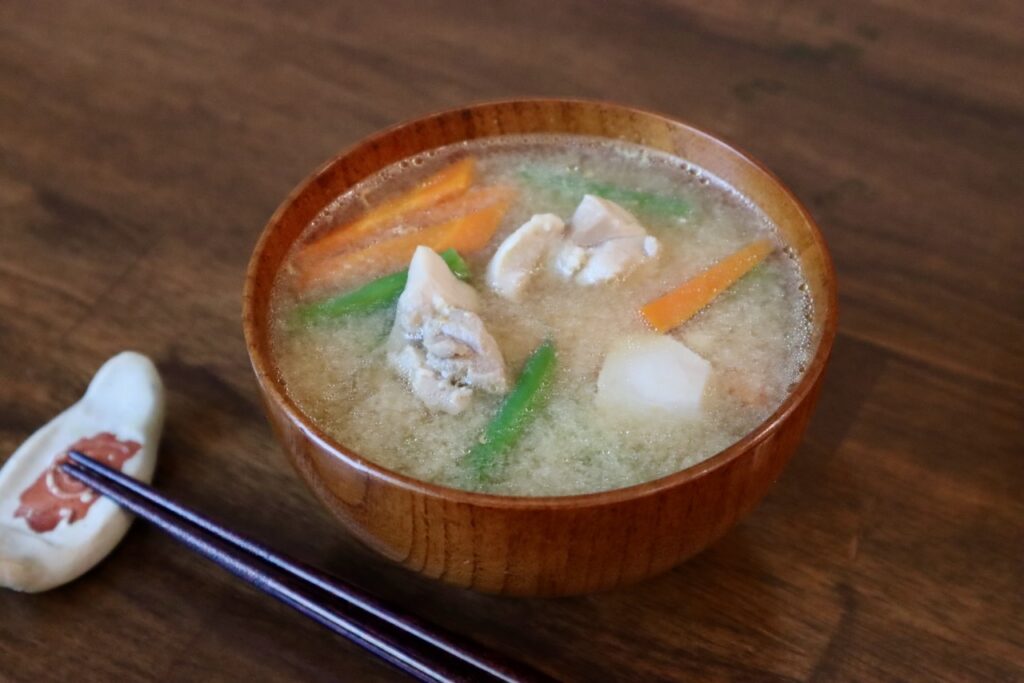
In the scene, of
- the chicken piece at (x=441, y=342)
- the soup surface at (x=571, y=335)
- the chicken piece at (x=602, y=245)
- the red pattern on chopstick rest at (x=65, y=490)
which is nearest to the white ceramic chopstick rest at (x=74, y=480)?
the red pattern on chopstick rest at (x=65, y=490)

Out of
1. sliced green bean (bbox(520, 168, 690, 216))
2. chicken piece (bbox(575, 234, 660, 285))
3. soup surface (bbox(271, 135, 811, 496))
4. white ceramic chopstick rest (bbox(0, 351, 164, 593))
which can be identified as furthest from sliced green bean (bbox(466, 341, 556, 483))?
white ceramic chopstick rest (bbox(0, 351, 164, 593))

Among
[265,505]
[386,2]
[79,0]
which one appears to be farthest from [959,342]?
[79,0]

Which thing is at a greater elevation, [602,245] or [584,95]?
[584,95]

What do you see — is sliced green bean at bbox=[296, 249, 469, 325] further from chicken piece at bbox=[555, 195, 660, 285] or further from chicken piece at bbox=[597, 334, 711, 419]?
chicken piece at bbox=[597, 334, 711, 419]

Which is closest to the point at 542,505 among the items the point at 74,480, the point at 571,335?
the point at 571,335

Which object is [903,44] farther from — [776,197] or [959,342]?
[776,197]

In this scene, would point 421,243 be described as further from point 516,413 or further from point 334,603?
point 334,603

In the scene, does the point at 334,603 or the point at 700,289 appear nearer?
the point at 334,603
